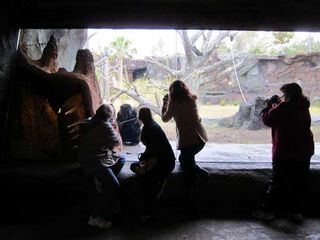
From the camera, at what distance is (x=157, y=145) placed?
12.6 feet

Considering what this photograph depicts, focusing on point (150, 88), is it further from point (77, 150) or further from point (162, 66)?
point (77, 150)

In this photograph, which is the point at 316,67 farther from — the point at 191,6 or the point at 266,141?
the point at 191,6

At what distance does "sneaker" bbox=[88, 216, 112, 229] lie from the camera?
379 centimetres

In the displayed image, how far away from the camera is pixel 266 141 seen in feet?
23.8

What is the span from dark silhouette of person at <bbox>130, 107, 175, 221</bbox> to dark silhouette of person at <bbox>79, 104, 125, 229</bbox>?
322 millimetres

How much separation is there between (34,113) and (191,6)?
8.37ft

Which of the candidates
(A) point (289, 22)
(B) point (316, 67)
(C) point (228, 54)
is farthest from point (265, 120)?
(B) point (316, 67)

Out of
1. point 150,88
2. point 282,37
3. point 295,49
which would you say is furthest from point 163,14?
point 295,49

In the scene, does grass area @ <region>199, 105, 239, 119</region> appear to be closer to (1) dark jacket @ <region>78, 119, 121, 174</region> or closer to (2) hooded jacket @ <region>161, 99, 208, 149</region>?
(2) hooded jacket @ <region>161, 99, 208, 149</region>

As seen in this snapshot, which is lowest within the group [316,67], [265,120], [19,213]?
[19,213]

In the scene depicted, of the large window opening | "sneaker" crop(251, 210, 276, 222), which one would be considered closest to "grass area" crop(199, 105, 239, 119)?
the large window opening

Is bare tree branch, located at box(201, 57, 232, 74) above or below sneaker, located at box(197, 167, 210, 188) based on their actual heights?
above

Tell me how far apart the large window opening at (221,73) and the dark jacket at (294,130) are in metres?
3.07

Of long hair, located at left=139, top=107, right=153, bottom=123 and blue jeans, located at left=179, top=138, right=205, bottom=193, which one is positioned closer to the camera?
long hair, located at left=139, top=107, right=153, bottom=123
